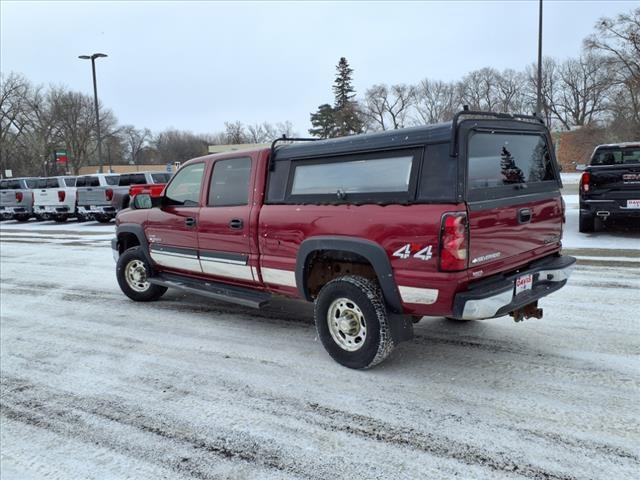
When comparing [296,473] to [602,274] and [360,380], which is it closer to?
[360,380]

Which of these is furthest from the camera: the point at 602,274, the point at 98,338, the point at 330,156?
the point at 602,274

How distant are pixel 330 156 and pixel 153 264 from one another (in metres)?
3.21

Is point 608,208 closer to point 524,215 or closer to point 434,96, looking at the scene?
point 524,215

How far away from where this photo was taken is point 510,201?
3887 millimetres

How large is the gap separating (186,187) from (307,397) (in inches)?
122

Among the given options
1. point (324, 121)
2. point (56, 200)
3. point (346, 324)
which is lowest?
point (346, 324)

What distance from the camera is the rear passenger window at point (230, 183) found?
5.07 meters

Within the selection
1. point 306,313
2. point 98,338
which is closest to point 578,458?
point 306,313

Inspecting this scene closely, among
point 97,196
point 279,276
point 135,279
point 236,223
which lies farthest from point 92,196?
point 279,276

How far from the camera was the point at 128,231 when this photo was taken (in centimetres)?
658

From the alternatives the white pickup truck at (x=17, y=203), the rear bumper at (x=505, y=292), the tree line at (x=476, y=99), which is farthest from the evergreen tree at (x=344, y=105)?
the rear bumper at (x=505, y=292)

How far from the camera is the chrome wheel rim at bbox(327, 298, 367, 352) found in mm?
4105

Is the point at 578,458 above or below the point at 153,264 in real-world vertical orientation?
below

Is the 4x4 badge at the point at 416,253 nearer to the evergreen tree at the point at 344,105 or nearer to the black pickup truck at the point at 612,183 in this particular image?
the black pickup truck at the point at 612,183
